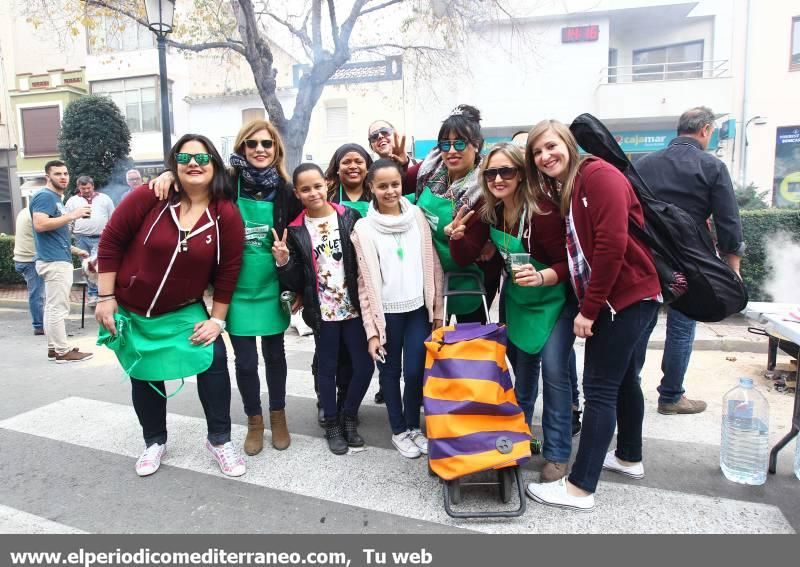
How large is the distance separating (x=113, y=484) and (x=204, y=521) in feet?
2.54

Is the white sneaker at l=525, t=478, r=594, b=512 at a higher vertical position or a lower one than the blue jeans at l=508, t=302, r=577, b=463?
lower

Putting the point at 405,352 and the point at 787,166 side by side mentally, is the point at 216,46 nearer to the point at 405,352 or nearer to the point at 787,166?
the point at 405,352

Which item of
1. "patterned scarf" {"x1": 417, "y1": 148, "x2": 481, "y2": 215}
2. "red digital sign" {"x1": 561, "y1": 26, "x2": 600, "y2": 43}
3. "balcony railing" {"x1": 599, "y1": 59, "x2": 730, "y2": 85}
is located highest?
"red digital sign" {"x1": 561, "y1": 26, "x2": 600, "y2": 43}

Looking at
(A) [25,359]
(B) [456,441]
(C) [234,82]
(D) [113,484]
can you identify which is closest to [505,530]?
(B) [456,441]

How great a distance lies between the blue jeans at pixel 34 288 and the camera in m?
6.79

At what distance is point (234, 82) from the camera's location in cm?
1855

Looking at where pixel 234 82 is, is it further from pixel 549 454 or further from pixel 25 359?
pixel 549 454

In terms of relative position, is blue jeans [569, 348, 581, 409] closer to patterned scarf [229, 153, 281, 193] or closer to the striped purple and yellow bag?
the striped purple and yellow bag

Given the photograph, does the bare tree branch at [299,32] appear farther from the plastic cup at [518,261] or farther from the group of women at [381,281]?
the plastic cup at [518,261]

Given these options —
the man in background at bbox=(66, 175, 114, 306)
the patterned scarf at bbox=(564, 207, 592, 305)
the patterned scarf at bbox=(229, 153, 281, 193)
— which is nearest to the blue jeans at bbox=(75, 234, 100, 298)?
the man in background at bbox=(66, 175, 114, 306)

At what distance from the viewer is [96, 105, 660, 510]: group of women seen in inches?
98.7

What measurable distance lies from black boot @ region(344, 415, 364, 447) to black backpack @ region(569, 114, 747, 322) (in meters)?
2.02

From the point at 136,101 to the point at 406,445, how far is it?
2132cm

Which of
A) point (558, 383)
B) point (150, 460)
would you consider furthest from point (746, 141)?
point (150, 460)
